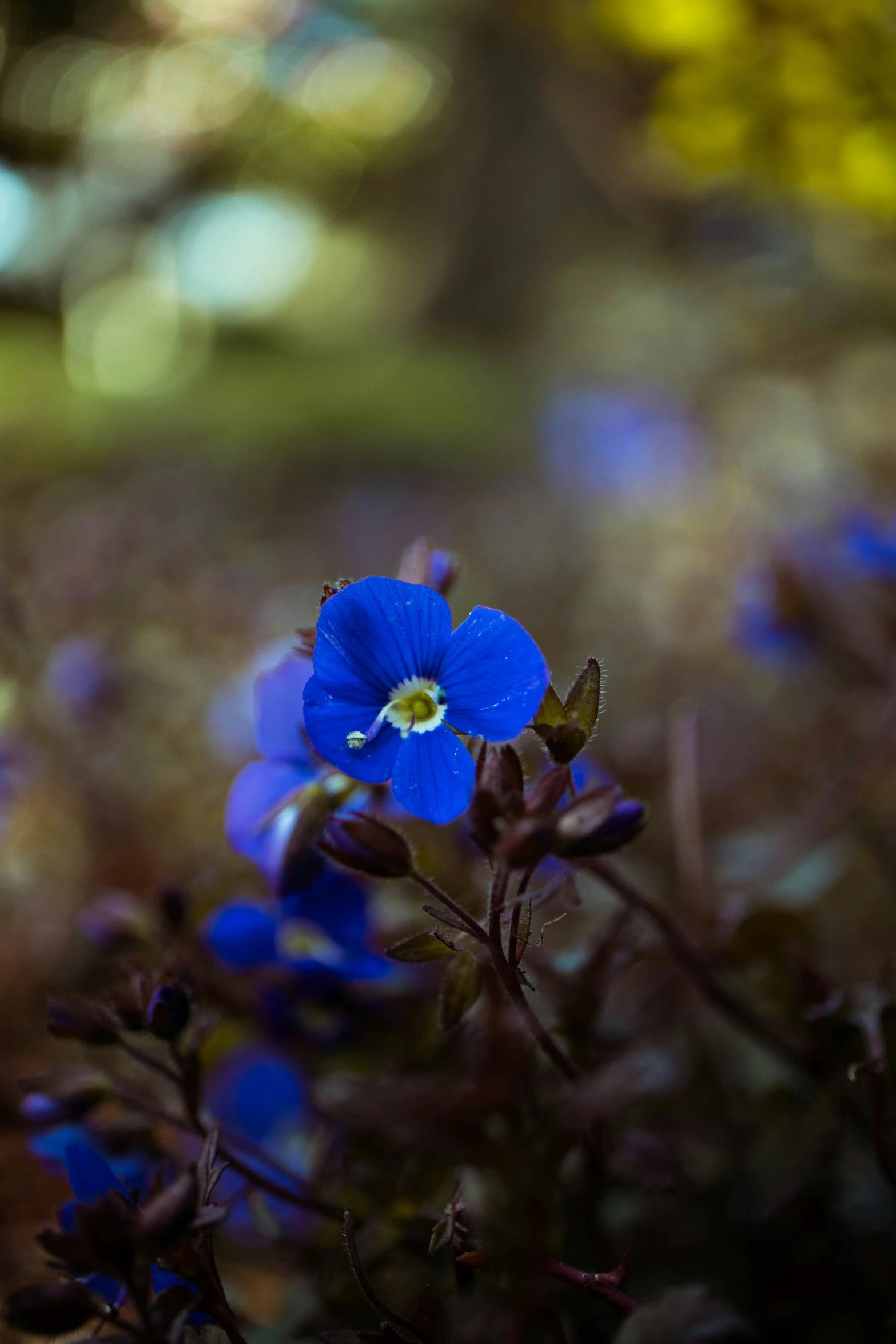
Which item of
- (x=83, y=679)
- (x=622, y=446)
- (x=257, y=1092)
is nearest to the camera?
(x=257, y=1092)

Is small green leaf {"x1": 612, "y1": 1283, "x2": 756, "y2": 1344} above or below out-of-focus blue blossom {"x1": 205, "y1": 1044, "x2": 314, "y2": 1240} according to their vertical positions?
above

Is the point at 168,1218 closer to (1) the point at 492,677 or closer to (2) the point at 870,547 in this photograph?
(1) the point at 492,677

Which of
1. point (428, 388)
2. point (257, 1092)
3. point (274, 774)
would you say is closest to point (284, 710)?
point (274, 774)

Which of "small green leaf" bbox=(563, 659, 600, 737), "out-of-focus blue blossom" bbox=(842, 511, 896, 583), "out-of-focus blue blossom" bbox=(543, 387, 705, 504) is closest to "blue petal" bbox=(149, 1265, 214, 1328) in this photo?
"small green leaf" bbox=(563, 659, 600, 737)

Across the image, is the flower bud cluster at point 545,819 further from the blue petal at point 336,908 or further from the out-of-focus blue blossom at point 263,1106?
the out-of-focus blue blossom at point 263,1106

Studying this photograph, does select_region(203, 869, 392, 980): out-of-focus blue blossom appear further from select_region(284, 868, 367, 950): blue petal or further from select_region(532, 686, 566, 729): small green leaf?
select_region(532, 686, 566, 729): small green leaf

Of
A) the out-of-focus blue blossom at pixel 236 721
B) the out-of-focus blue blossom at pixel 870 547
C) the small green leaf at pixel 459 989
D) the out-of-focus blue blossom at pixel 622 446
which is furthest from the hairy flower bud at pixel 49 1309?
the out-of-focus blue blossom at pixel 622 446
